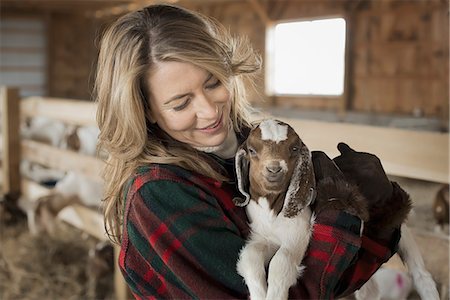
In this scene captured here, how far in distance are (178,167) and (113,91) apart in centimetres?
14

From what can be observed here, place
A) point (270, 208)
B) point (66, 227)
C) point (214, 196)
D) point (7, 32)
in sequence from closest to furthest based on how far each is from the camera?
point (270, 208)
point (214, 196)
point (66, 227)
point (7, 32)

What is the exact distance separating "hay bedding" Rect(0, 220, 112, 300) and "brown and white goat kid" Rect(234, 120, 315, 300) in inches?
86.8

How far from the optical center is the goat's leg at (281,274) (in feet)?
2.23

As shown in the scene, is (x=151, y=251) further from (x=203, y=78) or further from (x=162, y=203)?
(x=203, y=78)

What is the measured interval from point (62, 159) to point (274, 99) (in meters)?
5.81

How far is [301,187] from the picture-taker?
702 millimetres

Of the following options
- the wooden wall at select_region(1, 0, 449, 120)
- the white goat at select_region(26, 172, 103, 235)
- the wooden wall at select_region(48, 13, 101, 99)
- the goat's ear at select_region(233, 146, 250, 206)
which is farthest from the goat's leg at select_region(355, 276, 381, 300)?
the wooden wall at select_region(48, 13, 101, 99)

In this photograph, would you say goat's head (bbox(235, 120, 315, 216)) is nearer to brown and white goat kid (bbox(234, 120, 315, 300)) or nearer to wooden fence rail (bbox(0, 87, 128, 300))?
brown and white goat kid (bbox(234, 120, 315, 300))

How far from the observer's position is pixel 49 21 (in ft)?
37.3

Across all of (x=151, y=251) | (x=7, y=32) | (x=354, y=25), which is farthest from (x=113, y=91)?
(x=7, y=32)

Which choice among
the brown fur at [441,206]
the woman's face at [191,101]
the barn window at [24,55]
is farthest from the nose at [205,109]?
the barn window at [24,55]

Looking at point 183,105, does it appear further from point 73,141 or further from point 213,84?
point 73,141

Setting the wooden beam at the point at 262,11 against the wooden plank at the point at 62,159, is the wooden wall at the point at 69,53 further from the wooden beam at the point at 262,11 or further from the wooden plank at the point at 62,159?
the wooden plank at the point at 62,159

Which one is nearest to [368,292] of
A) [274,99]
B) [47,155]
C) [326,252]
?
[326,252]
